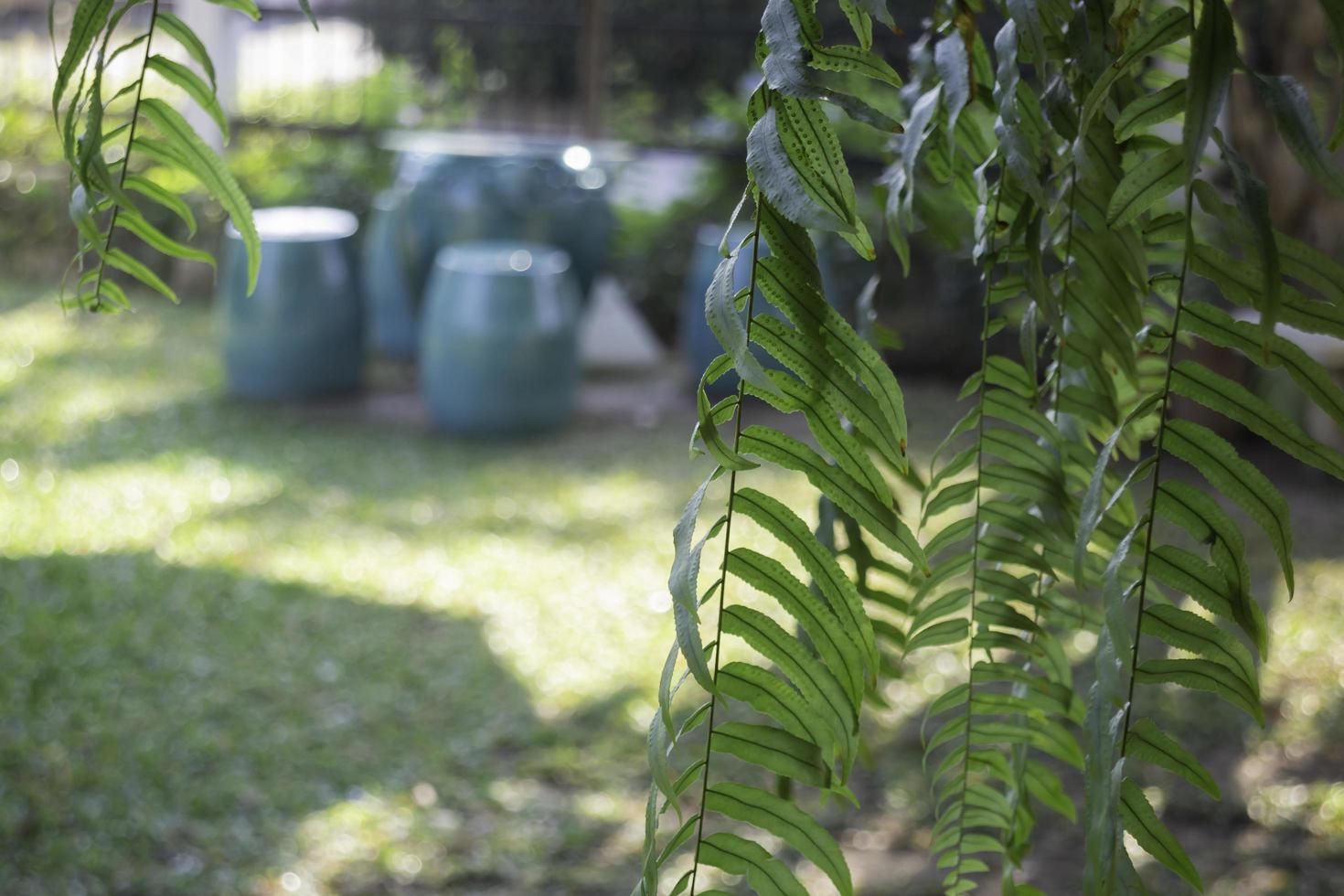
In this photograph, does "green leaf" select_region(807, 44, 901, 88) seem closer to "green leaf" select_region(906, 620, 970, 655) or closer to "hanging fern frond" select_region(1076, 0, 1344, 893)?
"hanging fern frond" select_region(1076, 0, 1344, 893)

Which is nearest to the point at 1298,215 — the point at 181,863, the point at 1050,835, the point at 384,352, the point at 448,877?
A: the point at 1050,835

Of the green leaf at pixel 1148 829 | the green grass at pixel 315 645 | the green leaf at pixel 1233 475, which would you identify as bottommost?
the green grass at pixel 315 645

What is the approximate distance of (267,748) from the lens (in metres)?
2.71

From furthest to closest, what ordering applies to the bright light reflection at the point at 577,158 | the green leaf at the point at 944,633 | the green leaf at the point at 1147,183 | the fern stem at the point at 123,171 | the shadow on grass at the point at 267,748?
the bright light reflection at the point at 577,158 → the shadow on grass at the point at 267,748 → the green leaf at the point at 944,633 → the fern stem at the point at 123,171 → the green leaf at the point at 1147,183

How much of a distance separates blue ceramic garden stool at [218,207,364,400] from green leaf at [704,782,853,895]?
4.41 meters

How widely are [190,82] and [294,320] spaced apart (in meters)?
4.26

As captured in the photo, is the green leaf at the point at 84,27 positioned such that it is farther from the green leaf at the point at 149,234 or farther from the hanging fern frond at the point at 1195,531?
the hanging fern frond at the point at 1195,531

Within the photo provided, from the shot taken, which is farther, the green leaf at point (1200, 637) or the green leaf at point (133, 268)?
the green leaf at point (133, 268)

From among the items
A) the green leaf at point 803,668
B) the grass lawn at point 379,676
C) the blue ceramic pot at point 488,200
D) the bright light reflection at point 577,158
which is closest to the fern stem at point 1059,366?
the green leaf at point 803,668

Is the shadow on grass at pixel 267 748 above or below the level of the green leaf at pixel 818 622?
below

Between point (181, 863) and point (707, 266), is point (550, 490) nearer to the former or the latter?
point (707, 266)

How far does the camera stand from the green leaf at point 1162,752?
617 millimetres

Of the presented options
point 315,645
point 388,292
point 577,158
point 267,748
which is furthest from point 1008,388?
point 388,292

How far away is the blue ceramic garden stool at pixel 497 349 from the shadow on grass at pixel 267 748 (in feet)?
4.47
